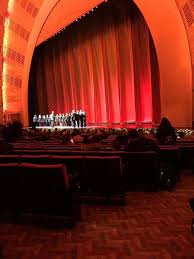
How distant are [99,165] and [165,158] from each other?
1348 mm

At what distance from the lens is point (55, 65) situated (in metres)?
13.3

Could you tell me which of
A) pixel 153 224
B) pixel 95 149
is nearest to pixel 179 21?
pixel 95 149

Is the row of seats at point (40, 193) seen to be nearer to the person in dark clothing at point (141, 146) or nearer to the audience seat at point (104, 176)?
the audience seat at point (104, 176)

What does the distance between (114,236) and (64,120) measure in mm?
9298

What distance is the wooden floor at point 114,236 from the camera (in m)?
2.63

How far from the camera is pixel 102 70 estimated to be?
38.4 ft

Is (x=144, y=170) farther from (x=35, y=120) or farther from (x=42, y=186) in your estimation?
(x=35, y=120)

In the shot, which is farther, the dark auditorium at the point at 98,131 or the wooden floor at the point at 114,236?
the dark auditorium at the point at 98,131

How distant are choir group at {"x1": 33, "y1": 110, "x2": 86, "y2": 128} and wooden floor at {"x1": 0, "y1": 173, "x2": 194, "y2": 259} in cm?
784

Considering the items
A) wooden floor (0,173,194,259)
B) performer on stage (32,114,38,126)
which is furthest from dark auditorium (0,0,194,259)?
performer on stage (32,114,38,126)

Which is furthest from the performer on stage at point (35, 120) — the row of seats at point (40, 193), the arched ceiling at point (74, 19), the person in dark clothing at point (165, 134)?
the row of seats at point (40, 193)

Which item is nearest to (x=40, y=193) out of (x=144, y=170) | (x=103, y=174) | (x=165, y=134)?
(x=103, y=174)

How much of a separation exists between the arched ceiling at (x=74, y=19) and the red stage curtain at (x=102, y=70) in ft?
2.42

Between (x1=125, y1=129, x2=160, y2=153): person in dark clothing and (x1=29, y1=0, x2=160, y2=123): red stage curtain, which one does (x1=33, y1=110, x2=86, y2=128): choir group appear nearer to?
(x1=29, y1=0, x2=160, y2=123): red stage curtain
